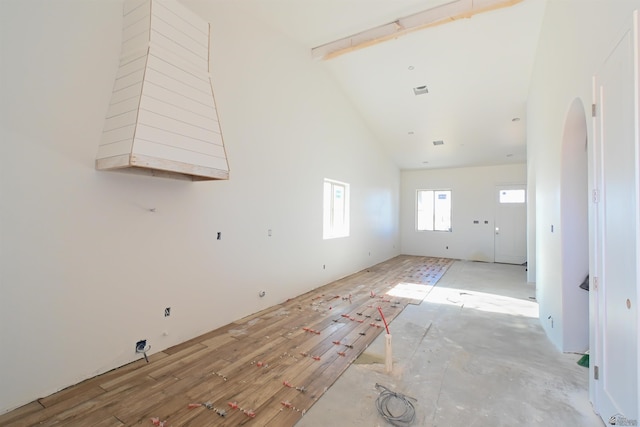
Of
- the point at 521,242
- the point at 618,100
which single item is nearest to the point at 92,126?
the point at 618,100

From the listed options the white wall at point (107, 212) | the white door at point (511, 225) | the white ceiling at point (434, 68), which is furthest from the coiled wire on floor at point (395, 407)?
the white door at point (511, 225)

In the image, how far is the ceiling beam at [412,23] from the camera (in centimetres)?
402

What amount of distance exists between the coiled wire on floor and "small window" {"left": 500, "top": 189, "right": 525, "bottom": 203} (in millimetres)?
9013

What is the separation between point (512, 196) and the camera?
9320mm

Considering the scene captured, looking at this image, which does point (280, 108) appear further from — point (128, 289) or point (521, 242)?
point (521, 242)

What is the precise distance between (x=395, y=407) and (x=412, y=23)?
15.9ft

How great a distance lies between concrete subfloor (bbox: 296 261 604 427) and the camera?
2053mm

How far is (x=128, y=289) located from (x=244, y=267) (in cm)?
149

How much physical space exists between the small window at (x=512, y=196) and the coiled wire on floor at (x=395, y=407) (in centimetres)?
901

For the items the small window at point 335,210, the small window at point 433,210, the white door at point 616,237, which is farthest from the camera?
the small window at point 433,210

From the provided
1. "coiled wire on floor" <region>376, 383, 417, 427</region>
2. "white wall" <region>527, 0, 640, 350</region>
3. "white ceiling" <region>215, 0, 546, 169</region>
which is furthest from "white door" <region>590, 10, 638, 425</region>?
"white ceiling" <region>215, 0, 546, 169</region>

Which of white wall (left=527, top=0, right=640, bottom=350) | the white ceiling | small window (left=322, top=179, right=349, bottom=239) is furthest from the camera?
small window (left=322, top=179, right=349, bottom=239)

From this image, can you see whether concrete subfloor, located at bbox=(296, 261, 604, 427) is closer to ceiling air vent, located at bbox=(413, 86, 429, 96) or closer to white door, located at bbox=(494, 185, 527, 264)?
ceiling air vent, located at bbox=(413, 86, 429, 96)

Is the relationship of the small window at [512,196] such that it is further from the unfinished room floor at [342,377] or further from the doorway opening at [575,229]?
the doorway opening at [575,229]
